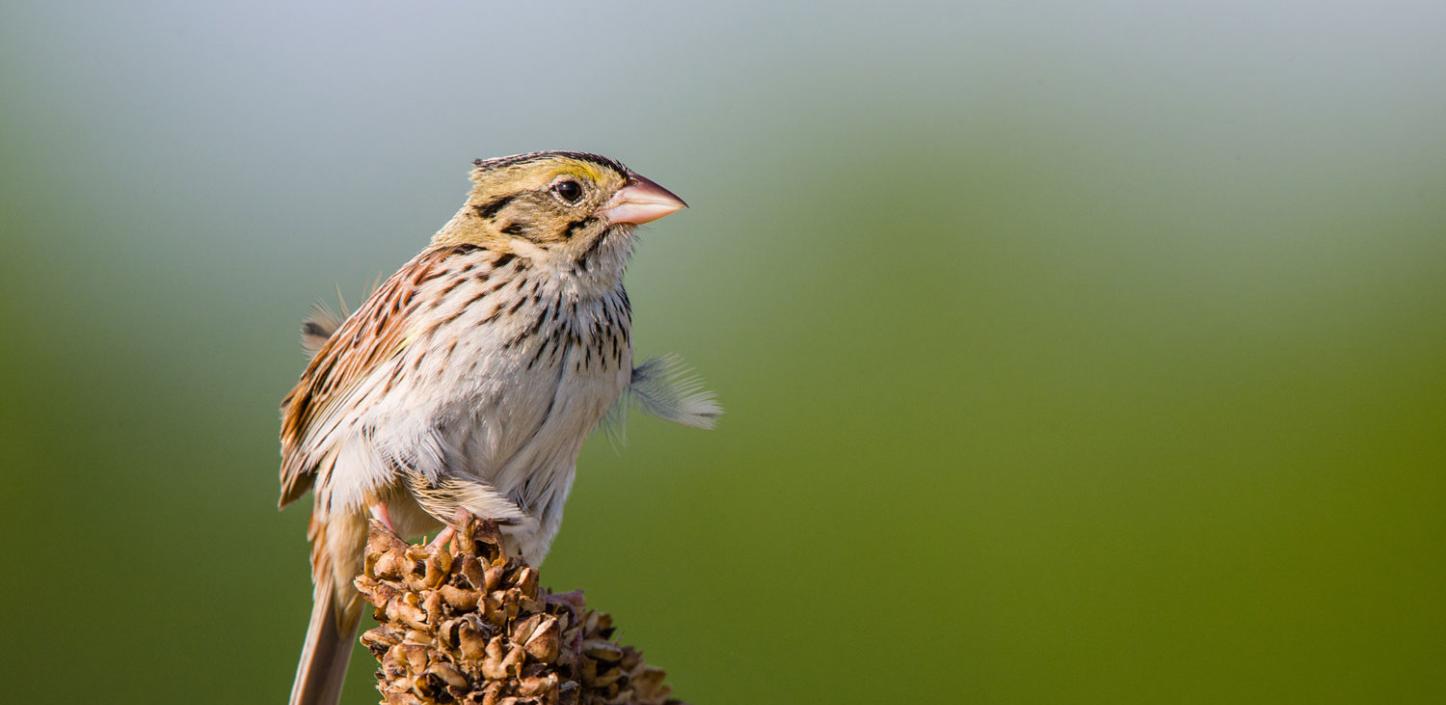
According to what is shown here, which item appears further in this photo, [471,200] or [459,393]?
[471,200]

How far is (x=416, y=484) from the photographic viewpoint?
2.67 metres

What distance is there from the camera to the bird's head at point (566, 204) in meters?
2.80

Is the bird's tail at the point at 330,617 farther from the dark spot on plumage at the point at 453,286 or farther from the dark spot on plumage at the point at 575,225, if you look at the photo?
the dark spot on plumage at the point at 575,225

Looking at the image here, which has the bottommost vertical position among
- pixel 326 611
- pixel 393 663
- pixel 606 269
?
pixel 326 611

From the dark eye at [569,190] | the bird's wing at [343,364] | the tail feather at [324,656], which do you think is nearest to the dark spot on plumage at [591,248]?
the dark eye at [569,190]

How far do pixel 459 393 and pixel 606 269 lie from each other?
0.42m

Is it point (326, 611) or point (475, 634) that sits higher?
point (475, 634)

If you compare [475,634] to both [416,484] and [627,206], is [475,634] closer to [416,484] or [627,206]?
[416,484]

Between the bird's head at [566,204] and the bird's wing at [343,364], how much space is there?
19 cm

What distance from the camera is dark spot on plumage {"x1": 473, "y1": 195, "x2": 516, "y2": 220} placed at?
2.95m

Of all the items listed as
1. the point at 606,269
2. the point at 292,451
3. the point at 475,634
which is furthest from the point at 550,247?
the point at 475,634

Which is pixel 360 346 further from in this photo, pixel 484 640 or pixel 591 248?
pixel 484 640

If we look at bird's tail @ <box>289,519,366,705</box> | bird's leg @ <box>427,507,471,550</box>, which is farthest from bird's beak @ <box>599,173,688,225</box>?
bird's tail @ <box>289,519,366,705</box>

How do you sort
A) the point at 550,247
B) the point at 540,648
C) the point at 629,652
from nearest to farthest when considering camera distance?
the point at 540,648 < the point at 629,652 < the point at 550,247
